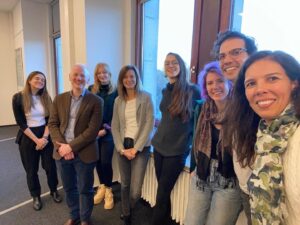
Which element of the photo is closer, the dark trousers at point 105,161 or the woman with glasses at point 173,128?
the woman with glasses at point 173,128

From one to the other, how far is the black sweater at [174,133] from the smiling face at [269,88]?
0.75m

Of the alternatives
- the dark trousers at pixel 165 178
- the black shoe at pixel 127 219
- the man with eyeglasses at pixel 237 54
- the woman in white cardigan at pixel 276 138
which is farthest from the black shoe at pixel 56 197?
the woman in white cardigan at pixel 276 138

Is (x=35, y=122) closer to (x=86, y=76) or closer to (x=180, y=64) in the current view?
(x=86, y=76)

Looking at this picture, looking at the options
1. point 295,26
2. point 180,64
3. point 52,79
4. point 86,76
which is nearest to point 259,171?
point 180,64

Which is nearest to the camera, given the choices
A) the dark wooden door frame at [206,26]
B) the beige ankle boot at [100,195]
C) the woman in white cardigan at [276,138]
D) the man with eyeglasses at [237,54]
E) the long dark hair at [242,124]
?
the woman in white cardigan at [276,138]

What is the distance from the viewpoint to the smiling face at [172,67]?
64.2 inches

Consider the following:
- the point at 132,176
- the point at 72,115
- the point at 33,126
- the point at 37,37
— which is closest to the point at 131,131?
the point at 132,176

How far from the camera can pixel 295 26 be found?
1.42m

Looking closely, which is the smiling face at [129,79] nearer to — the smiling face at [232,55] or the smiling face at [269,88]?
the smiling face at [232,55]

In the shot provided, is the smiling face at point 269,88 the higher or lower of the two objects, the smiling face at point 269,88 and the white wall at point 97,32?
the lower

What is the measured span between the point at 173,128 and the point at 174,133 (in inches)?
1.6

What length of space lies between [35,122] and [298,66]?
2.35 m

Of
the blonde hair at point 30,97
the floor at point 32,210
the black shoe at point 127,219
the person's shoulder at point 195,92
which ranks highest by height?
the person's shoulder at point 195,92

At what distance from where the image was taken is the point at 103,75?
2297 millimetres
